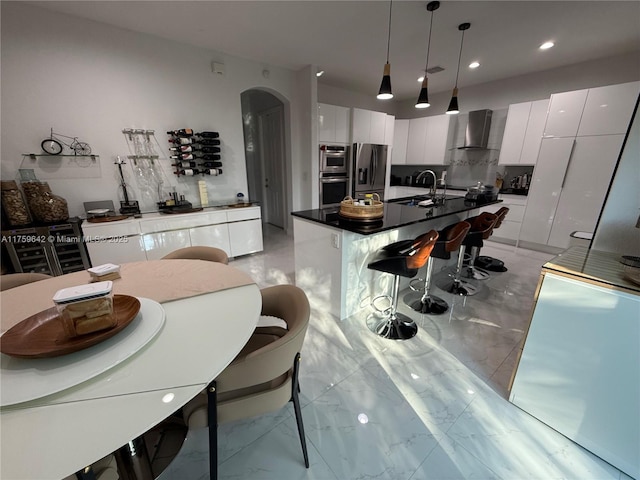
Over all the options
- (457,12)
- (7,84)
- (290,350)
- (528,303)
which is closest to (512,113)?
(457,12)

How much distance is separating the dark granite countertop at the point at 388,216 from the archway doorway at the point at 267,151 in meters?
A: 2.85

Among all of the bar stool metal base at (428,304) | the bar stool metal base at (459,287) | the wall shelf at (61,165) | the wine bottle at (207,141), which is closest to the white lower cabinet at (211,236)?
the wine bottle at (207,141)

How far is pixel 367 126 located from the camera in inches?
205

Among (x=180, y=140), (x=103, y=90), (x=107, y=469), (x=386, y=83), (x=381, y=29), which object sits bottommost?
(x=107, y=469)

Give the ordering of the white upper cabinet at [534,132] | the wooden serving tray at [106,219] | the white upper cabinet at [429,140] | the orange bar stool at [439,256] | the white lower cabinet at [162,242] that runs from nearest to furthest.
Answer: the orange bar stool at [439,256]
the wooden serving tray at [106,219]
the white lower cabinet at [162,242]
the white upper cabinet at [534,132]
the white upper cabinet at [429,140]

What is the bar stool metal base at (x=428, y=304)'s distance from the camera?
2586 mm

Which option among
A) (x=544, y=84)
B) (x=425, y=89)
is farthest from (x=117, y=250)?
(x=544, y=84)

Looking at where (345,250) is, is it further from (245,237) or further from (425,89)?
(245,237)

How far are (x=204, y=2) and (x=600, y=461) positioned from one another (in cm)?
455

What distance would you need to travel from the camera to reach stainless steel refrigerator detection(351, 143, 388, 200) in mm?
5102

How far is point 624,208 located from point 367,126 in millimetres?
4417

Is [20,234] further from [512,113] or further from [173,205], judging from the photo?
[512,113]

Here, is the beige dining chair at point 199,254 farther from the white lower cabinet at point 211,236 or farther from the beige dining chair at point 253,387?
the white lower cabinet at point 211,236

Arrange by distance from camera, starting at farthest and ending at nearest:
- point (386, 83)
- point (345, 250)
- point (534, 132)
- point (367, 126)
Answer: point (367, 126) → point (534, 132) → point (386, 83) → point (345, 250)
